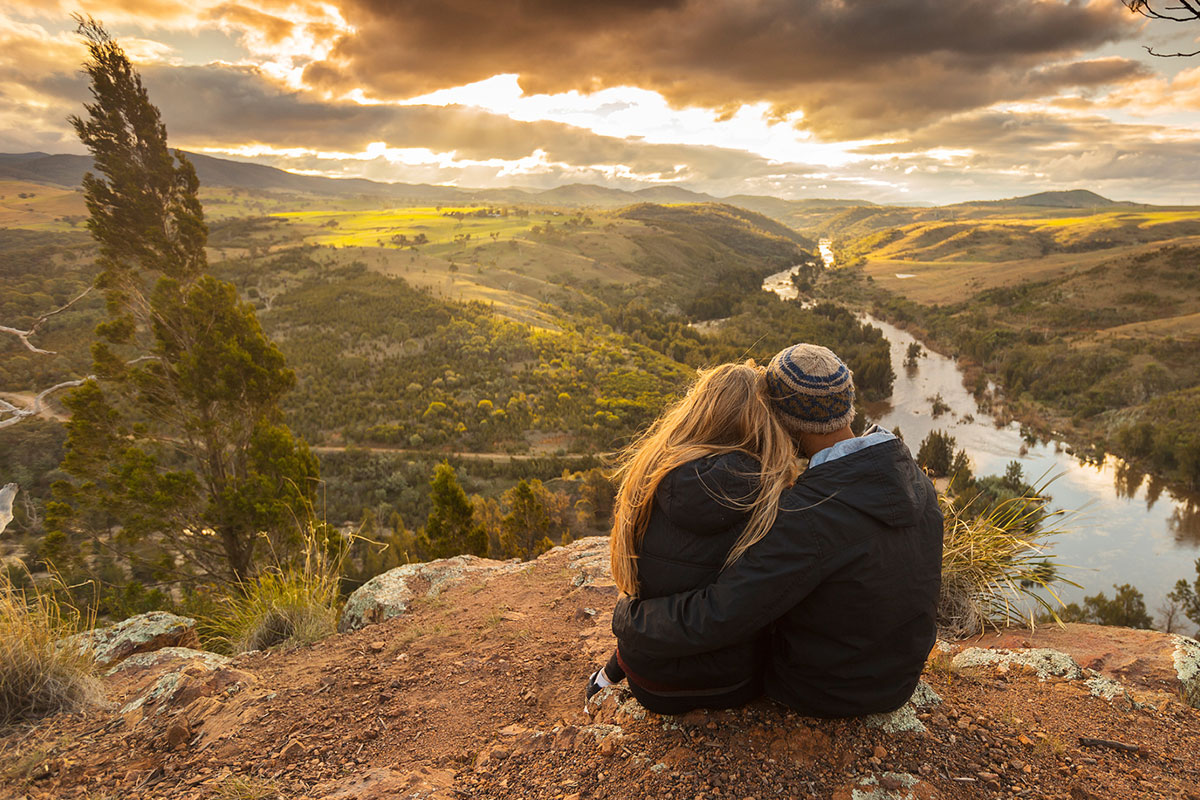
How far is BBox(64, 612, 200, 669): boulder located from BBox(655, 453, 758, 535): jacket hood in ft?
18.7

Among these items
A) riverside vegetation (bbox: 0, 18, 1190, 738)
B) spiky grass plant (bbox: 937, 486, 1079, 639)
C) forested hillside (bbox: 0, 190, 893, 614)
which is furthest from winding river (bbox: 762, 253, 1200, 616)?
spiky grass plant (bbox: 937, 486, 1079, 639)

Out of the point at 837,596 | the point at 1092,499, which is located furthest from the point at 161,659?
the point at 1092,499

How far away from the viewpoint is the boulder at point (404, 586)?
5789mm

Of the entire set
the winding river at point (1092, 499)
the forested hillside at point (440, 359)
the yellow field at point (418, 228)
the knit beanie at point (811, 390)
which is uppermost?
the yellow field at point (418, 228)

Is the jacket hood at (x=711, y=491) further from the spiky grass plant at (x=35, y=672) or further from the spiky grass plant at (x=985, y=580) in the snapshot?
the spiky grass plant at (x=35, y=672)

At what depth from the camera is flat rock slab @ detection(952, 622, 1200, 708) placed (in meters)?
3.26

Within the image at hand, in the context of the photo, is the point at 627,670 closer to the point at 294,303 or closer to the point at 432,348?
the point at 432,348

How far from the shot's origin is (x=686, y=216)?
174000 millimetres

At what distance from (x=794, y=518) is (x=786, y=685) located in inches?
38.0

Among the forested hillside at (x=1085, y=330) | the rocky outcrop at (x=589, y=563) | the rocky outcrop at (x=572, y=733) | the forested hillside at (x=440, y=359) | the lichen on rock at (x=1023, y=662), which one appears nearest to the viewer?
the rocky outcrop at (x=572, y=733)

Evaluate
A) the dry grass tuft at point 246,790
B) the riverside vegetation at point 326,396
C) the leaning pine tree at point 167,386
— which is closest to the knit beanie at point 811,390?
the riverside vegetation at point 326,396

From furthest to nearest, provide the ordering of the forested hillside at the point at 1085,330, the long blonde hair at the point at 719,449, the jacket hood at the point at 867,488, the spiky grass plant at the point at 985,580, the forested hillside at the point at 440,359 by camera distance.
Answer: the forested hillside at the point at 1085,330 < the forested hillside at the point at 440,359 < the spiky grass plant at the point at 985,580 < the long blonde hair at the point at 719,449 < the jacket hood at the point at 867,488

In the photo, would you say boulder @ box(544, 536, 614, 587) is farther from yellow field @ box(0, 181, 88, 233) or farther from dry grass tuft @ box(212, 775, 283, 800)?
yellow field @ box(0, 181, 88, 233)

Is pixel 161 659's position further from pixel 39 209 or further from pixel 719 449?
pixel 39 209
